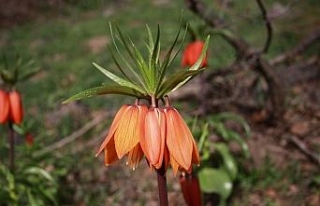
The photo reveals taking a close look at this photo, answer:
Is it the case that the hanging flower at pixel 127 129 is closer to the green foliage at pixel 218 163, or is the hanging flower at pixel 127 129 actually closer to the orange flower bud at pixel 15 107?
the orange flower bud at pixel 15 107

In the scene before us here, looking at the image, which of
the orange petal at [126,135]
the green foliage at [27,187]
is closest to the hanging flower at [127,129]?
the orange petal at [126,135]

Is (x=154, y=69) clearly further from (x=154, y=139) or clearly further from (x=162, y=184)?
(x=162, y=184)

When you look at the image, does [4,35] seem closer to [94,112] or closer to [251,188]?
[94,112]

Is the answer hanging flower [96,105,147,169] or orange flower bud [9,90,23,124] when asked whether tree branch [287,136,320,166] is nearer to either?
orange flower bud [9,90,23,124]

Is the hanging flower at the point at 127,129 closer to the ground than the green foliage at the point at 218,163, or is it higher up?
higher up

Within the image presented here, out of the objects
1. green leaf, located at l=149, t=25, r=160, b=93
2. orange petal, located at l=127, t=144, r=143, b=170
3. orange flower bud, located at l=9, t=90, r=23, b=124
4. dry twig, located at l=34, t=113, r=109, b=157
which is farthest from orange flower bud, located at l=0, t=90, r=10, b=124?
green leaf, located at l=149, t=25, r=160, b=93

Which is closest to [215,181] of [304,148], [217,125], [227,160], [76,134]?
[227,160]
